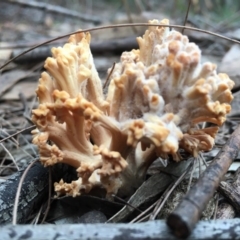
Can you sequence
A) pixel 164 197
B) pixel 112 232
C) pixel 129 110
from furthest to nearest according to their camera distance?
pixel 164 197 < pixel 129 110 < pixel 112 232

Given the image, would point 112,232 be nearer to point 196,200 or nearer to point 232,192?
point 196,200

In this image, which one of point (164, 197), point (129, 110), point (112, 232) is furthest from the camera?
point (164, 197)

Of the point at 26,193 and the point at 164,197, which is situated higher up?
the point at 164,197

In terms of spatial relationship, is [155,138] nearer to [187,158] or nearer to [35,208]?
[187,158]

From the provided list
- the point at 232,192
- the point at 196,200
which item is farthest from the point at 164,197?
the point at 196,200

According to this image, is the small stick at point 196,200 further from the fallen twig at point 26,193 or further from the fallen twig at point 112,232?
the fallen twig at point 26,193

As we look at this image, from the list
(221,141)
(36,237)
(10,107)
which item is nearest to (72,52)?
(36,237)

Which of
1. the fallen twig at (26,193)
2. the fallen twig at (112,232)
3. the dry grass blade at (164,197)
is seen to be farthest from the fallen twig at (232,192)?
the fallen twig at (26,193)
